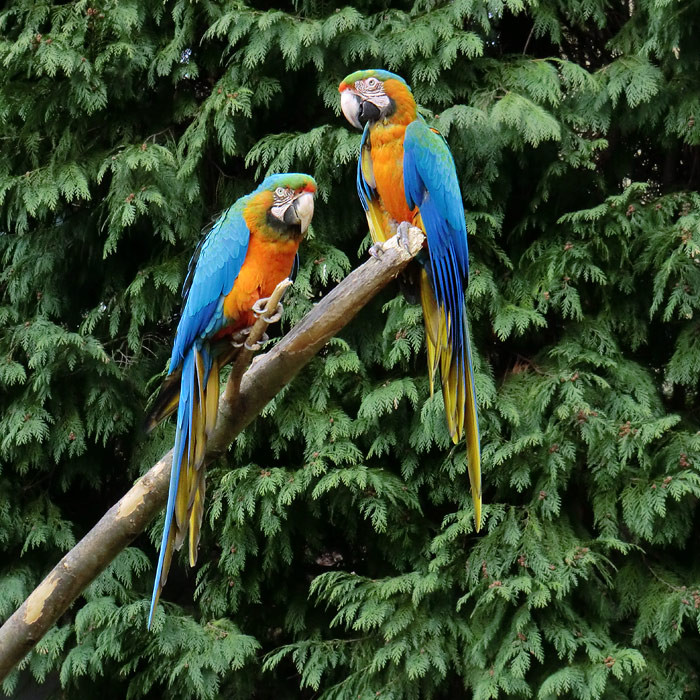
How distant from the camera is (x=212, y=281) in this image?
2109mm

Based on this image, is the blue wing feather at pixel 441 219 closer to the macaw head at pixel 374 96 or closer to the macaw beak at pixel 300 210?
the macaw head at pixel 374 96

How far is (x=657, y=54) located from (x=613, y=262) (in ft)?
2.44

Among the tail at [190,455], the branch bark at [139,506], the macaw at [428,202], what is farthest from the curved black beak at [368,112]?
the tail at [190,455]

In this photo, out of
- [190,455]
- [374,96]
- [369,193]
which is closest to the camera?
[190,455]

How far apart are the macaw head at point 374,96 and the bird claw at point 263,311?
50 cm

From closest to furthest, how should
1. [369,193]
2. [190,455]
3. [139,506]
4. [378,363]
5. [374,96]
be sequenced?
[190,455], [139,506], [374,96], [369,193], [378,363]

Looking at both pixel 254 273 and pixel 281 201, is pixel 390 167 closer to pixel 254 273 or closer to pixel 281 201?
pixel 281 201

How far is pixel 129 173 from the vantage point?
10.6ft

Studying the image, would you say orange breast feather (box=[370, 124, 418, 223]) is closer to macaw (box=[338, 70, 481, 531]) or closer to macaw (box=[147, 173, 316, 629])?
macaw (box=[338, 70, 481, 531])

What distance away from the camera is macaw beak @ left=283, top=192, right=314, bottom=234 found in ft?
6.82

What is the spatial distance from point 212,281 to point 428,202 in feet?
1.79

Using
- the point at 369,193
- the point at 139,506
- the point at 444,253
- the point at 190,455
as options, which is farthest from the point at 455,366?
the point at 139,506

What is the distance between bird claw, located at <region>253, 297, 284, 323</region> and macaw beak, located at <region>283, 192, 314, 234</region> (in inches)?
7.8

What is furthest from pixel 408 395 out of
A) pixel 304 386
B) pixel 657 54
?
pixel 657 54
